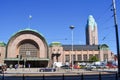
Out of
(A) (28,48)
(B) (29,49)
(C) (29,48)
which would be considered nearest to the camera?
(A) (28,48)

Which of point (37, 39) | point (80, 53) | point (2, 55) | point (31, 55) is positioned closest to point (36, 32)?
point (37, 39)

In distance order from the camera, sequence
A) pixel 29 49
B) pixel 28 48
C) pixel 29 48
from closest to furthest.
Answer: pixel 28 48
pixel 29 49
pixel 29 48

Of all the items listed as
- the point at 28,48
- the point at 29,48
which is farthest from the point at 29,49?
the point at 28,48

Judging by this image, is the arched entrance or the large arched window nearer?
the arched entrance

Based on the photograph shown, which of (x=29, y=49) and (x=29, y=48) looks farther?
(x=29, y=48)

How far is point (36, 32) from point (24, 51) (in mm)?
9329

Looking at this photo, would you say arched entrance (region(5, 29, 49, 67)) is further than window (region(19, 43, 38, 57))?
No

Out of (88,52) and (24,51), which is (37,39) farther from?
(88,52)

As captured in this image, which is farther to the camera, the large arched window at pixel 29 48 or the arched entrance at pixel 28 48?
the large arched window at pixel 29 48

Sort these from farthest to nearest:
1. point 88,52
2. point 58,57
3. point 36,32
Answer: point 88,52 < point 58,57 < point 36,32

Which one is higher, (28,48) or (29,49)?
(28,48)

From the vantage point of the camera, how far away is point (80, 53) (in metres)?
142

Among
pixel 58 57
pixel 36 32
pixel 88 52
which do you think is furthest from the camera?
pixel 88 52

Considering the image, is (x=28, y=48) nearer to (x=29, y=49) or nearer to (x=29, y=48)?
(x=29, y=48)
